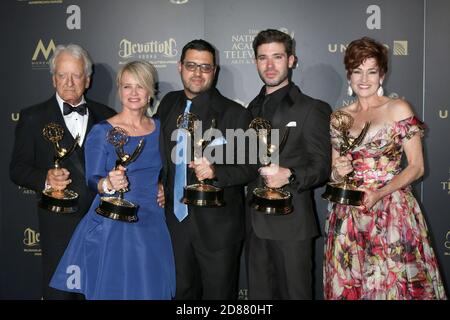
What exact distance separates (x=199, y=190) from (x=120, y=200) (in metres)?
0.42

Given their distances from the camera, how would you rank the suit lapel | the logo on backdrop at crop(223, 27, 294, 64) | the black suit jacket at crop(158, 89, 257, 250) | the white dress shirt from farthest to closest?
the logo on backdrop at crop(223, 27, 294, 64), the white dress shirt, the suit lapel, the black suit jacket at crop(158, 89, 257, 250)

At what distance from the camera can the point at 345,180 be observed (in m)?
2.68

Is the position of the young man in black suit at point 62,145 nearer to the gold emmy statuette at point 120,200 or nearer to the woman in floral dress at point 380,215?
the gold emmy statuette at point 120,200

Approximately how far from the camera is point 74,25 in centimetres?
384

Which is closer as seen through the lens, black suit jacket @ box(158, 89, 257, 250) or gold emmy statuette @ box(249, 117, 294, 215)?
gold emmy statuette @ box(249, 117, 294, 215)

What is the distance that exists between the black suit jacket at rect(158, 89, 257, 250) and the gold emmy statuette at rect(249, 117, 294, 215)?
0.42 ft

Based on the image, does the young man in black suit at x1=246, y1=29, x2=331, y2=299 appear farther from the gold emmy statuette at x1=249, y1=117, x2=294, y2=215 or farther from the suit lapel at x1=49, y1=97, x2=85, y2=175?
the suit lapel at x1=49, y1=97, x2=85, y2=175

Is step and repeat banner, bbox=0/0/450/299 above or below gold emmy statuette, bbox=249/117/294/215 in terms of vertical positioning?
above

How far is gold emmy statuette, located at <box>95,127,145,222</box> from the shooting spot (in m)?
2.50

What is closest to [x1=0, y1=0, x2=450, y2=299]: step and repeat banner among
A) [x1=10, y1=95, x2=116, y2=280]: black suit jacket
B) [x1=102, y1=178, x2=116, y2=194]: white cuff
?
[x1=10, y1=95, x2=116, y2=280]: black suit jacket

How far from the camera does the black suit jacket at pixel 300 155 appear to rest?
9.16 ft
